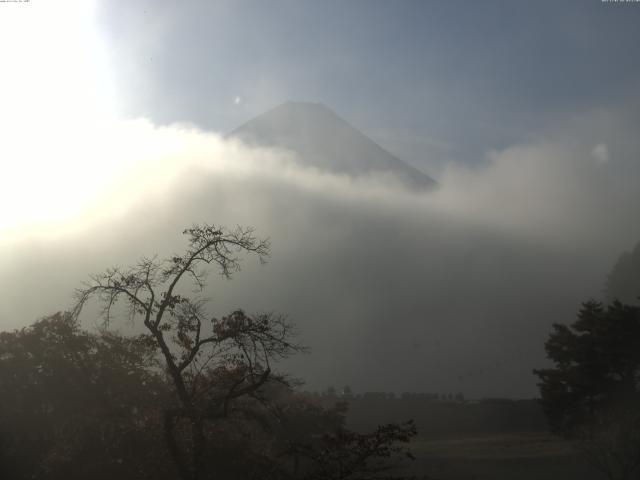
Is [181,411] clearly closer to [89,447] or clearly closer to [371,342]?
[89,447]

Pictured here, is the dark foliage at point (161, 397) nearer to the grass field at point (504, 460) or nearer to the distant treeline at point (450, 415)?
the grass field at point (504, 460)

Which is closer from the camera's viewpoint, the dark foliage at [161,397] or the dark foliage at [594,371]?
the dark foliage at [161,397]

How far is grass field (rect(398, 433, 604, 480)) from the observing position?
23797 millimetres

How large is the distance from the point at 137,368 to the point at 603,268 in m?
145

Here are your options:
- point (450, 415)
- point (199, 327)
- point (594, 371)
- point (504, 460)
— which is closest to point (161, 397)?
point (199, 327)

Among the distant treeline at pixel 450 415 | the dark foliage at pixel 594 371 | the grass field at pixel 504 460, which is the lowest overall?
the grass field at pixel 504 460

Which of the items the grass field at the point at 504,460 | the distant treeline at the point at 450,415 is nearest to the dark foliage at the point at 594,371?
the grass field at the point at 504,460

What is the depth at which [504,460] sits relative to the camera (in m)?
26.3

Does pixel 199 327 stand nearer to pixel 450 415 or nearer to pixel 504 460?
pixel 504 460

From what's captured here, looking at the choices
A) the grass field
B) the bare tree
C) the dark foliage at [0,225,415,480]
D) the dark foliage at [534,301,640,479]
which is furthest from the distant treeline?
the bare tree

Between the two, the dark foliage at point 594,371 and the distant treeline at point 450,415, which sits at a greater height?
the dark foliage at point 594,371

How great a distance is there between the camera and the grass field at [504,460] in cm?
2380

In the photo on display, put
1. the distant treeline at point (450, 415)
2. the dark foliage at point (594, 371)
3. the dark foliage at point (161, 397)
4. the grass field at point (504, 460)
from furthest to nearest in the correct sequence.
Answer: the distant treeline at point (450, 415) → the dark foliage at point (594, 371) → the grass field at point (504, 460) → the dark foliage at point (161, 397)

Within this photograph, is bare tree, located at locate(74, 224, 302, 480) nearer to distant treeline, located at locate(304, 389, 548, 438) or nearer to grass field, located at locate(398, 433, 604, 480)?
grass field, located at locate(398, 433, 604, 480)
